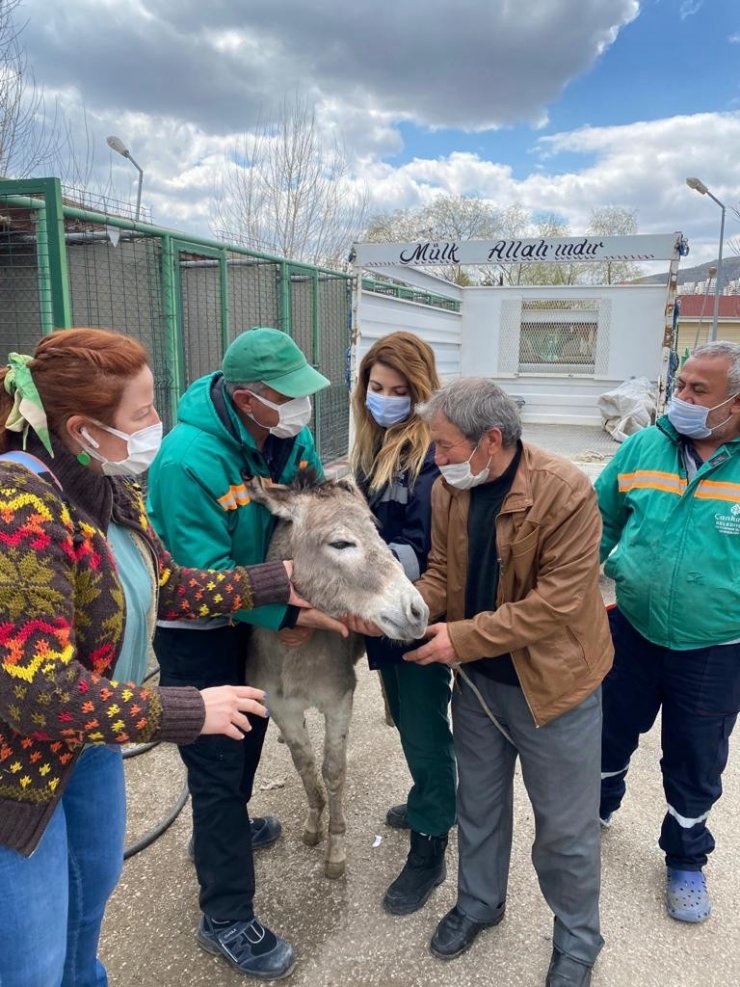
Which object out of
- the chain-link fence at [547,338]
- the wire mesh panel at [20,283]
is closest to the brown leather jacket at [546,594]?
the wire mesh panel at [20,283]

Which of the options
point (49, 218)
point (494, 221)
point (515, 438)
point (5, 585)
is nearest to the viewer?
point (5, 585)

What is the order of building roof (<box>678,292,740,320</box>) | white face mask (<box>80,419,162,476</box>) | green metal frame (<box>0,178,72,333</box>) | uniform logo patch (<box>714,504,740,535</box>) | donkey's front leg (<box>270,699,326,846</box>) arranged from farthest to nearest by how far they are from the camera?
building roof (<box>678,292,740,320</box>) < green metal frame (<box>0,178,72,333</box>) < donkey's front leg (<box>270,699,326,846</box>) < uniform logo patch (<box>714,504,740,535</box>) < white face mask (<box>80,419,162,476</box>)

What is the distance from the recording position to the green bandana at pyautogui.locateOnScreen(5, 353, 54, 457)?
1.39 m

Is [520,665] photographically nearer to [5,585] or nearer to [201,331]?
[5,585]

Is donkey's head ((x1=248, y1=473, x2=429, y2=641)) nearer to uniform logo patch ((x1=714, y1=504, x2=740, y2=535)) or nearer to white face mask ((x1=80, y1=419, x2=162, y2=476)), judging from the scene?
white face mask ((x1=80, y1=419, x2=162, y2=476))

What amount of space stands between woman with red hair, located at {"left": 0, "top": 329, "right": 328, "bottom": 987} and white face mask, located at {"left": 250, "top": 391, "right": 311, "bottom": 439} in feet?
2.15

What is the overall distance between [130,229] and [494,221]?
31489mm

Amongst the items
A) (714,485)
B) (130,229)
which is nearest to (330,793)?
(714,485)

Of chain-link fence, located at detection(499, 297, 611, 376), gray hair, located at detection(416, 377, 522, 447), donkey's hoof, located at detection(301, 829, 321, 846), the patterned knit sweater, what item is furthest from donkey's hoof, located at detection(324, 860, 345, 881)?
chain-link fence, located at detection(499, 297, 611, 376)

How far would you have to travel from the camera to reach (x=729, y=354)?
2.44m

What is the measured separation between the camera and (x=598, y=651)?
2.14m

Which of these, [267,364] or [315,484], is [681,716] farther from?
[267,364]

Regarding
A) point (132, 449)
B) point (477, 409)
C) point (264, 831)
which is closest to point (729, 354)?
point (477, 409)

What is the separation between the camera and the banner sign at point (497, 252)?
24.9 ft
